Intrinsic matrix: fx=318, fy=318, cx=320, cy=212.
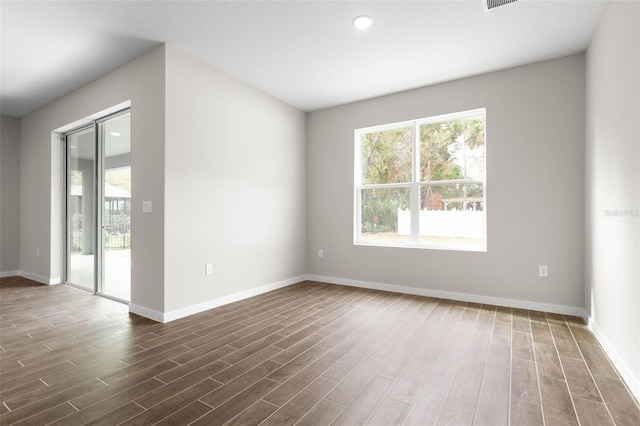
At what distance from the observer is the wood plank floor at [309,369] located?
171 centimetres

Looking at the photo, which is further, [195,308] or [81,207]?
[81,207]

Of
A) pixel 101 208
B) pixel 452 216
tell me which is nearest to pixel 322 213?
pixel 452 216

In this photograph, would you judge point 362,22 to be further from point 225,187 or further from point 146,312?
point 146,312

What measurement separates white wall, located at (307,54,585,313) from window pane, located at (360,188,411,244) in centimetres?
23

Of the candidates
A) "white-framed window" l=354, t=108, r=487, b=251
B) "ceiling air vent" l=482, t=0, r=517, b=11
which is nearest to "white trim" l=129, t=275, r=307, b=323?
"white-framed window" l=354, t=108, r=487, b=251

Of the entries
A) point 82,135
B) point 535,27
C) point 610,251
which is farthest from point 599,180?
point 82,135

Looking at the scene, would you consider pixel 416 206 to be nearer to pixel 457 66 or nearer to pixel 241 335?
pixel 457 66

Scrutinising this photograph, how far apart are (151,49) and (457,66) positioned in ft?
11.0

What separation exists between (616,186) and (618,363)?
1245 millimetres

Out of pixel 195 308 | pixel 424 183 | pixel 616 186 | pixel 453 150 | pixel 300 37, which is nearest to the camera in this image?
pixel 616 186

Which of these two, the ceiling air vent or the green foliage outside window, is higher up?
the ceiling air vent

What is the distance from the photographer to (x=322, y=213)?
17.0ft

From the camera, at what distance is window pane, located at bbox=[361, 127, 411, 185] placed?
453cm

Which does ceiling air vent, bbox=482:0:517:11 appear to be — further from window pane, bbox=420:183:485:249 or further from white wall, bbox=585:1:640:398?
window pane, bbox=420:183:485:249
